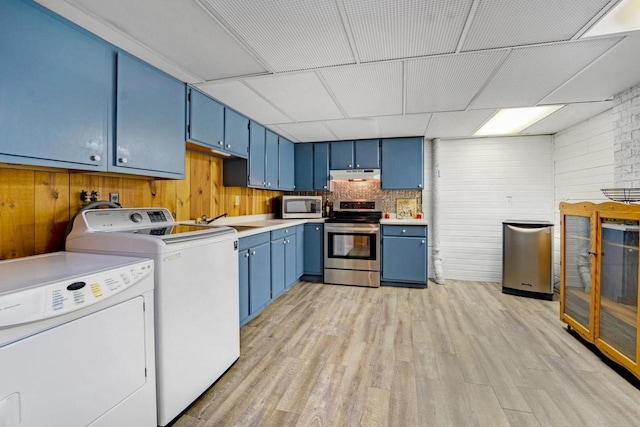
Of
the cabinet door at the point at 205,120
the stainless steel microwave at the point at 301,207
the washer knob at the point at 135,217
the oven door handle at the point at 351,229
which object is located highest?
the cabinet door at the point at 205,120

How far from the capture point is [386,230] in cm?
408

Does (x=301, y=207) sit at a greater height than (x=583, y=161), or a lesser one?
lesser

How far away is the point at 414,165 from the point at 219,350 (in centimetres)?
360

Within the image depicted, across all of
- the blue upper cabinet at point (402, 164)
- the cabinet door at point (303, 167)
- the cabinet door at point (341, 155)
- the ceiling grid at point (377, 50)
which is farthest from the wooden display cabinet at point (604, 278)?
the cabinet door at point (303, 167)

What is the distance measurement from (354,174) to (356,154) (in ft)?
1.08

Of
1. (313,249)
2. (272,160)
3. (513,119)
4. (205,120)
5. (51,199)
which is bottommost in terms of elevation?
(313,249)

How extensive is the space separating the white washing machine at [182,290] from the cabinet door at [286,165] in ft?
7.40

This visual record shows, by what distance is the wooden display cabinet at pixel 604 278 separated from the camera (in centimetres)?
196

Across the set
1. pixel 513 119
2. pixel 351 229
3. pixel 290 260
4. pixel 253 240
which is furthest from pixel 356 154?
pixel 253 240

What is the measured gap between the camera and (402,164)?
14.2ft

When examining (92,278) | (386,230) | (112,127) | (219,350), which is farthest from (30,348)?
(386,230)

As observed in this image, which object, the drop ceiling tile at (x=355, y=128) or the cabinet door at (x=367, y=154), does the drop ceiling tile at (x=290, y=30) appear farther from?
the cabinet door at (x=367, y=154)

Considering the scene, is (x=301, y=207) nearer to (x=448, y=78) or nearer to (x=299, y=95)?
(x=299, y=95)

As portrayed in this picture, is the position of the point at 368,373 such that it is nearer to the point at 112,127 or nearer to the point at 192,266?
the point at 192,266
